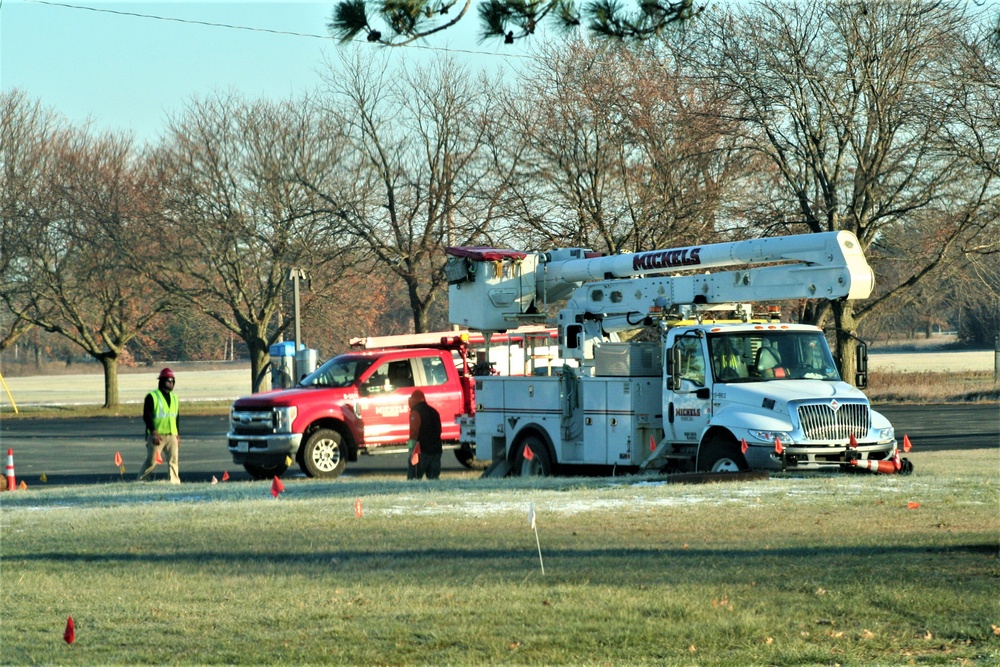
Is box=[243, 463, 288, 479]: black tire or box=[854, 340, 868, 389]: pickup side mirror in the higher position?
box=[854, 340, 868, 389]: pickup side mirror

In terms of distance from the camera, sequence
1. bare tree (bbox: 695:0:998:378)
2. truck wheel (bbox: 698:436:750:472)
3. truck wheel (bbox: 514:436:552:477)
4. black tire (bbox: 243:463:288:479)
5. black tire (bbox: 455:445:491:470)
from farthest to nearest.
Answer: bare tree (bbox: 695:0:998:378)
black tire (bbox: 455:445:491:470)
black tire (bbox: 243:463:288:479)
truck wheel (bbox: 514:436:552:477)
truck wheel (bbox: 698:436:750:472)

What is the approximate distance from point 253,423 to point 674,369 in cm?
812

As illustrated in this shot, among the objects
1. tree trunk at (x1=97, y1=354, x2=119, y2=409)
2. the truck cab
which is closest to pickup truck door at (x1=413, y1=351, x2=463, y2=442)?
the truck cab

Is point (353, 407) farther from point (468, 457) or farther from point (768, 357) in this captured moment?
point (768, 357)

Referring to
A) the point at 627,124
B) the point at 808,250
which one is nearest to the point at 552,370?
the point at 808,250

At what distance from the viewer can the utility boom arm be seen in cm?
1542

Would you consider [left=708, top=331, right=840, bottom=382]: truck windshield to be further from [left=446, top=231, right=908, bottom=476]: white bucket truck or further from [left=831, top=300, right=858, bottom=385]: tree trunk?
[left=831, top=300, right=858, bottom=385]: tree trunk

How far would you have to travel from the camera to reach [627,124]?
3066cm

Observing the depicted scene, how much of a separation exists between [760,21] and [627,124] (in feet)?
13.1

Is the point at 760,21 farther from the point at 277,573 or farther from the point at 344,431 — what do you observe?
the point at 277,573

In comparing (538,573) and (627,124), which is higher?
(627,124)

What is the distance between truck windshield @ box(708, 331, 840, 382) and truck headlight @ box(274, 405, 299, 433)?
7.80 m

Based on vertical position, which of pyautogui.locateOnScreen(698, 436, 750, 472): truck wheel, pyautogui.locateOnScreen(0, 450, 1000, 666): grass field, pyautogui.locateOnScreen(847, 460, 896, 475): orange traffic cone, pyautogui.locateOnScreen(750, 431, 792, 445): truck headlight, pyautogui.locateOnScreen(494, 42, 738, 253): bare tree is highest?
pyautogui.locateOnScreen(494, 42, 738, 253): bare tree

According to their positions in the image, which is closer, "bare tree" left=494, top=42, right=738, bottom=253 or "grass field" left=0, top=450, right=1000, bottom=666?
"grass field" left=0, top=450, right=1000, bottom=666
